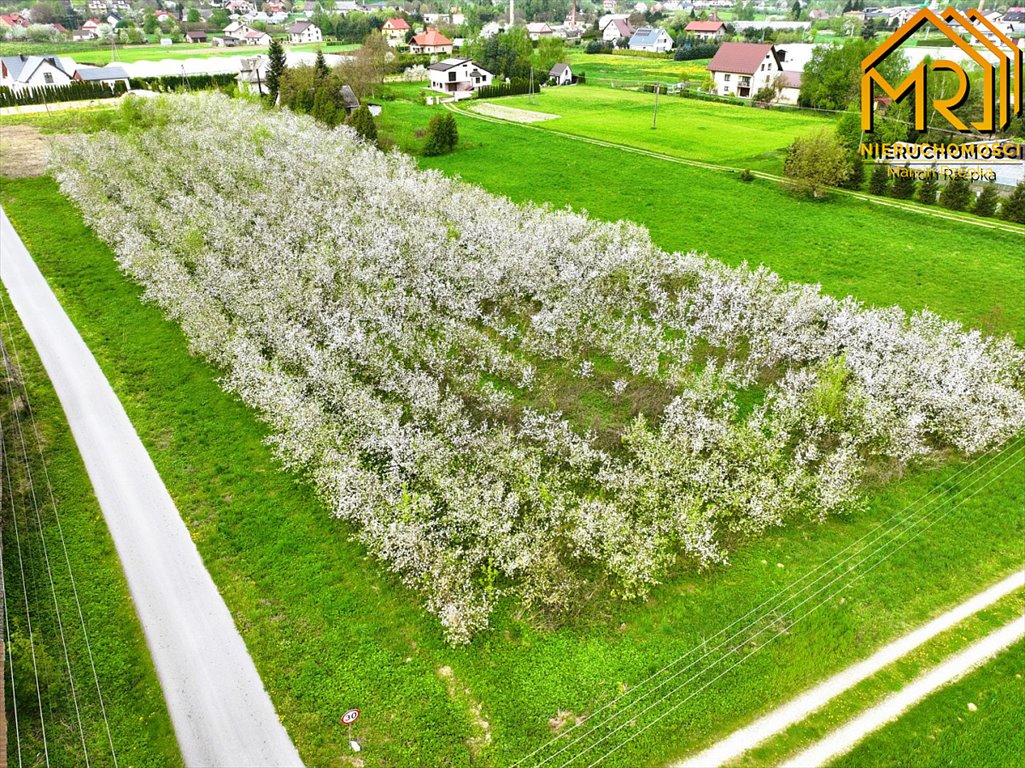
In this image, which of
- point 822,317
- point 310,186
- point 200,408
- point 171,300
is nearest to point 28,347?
point 171,300

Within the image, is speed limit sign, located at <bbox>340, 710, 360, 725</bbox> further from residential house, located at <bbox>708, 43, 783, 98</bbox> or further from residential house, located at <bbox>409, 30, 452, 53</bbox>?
residential house, located at <bbox>409, 30, 452, 53</bbox>

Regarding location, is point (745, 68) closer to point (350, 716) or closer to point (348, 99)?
point (348, 99)

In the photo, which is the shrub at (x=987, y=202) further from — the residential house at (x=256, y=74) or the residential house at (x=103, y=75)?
the residential house at (x=103, y=75)

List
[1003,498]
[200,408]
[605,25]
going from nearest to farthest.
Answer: [1003,498] → [200,408] → [605,25]

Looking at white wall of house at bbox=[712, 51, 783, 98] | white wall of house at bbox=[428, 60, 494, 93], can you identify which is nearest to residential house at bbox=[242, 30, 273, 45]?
white wall of house at bbox=[428, 60, 494, 93]

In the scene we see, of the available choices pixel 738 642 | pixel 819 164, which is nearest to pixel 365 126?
pixel 819 164

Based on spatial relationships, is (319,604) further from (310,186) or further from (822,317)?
(310,186)
